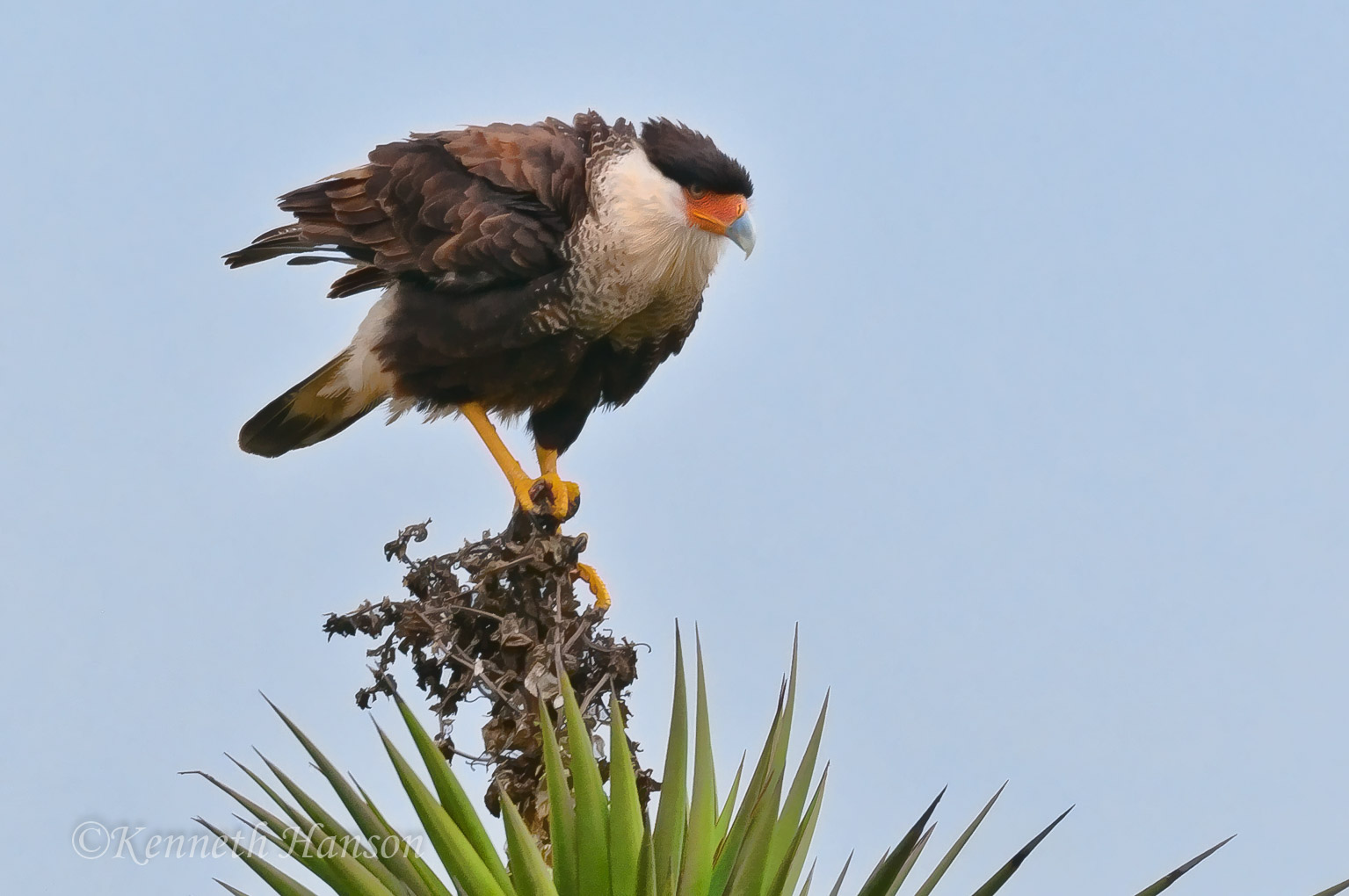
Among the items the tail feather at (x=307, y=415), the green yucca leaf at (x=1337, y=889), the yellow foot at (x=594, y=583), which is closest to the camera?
the green yucca leaf at (x=1337, y=889)

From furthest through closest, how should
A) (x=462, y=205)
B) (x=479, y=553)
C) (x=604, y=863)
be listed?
(x=462, y=205), (x=479, y=553), (x=604, y=863)

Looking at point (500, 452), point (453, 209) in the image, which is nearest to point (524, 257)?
point (453, 209)

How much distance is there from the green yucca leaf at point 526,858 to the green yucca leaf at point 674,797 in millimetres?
245

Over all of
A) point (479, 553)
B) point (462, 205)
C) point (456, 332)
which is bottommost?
point (479, 553)

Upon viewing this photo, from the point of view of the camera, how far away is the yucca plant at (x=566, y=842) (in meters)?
2.71

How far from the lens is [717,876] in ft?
9.60

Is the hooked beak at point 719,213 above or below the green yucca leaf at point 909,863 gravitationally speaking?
above

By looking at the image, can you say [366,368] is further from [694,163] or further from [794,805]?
[794,805]

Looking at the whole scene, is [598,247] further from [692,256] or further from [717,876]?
[717,876]

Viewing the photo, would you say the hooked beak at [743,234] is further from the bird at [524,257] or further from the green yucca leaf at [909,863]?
the green yucca leaf at [909,863]

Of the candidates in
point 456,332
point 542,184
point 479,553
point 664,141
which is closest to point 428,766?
point 479,553

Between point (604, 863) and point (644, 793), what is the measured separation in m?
0.49

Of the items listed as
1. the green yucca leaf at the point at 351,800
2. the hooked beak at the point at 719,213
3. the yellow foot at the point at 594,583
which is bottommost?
the green yucca leaf at the point at 351,800

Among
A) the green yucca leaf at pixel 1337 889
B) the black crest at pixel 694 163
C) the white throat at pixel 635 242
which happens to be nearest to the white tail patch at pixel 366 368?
the white throat at pixel 635 242
